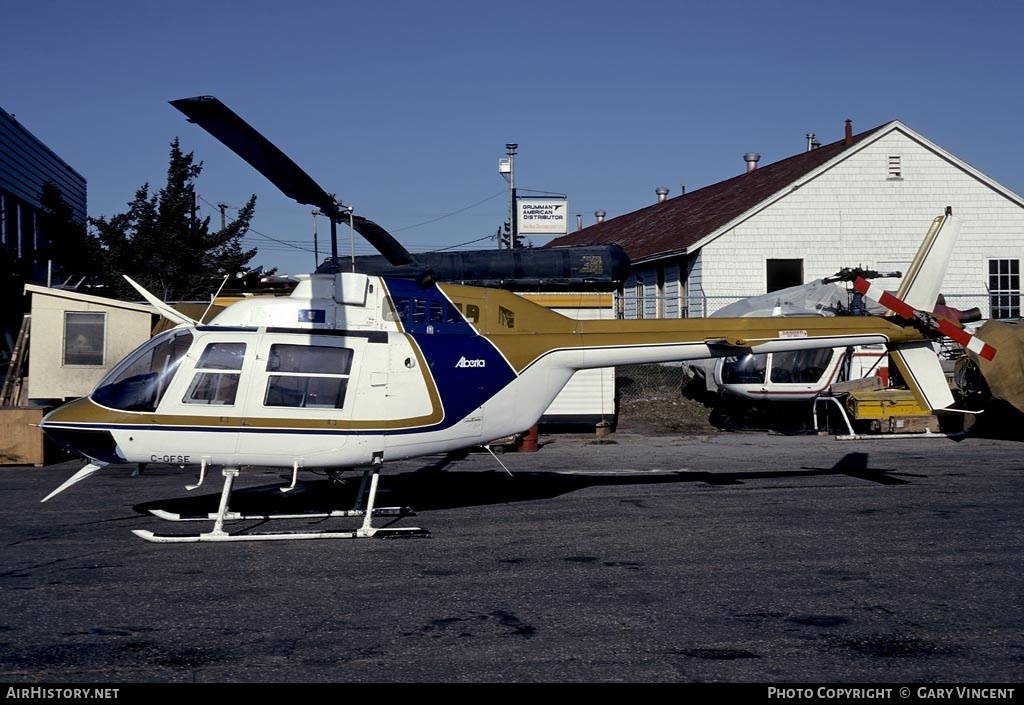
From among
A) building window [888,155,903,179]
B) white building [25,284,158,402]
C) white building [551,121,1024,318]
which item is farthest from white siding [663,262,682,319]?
white building [25,284,158,402]

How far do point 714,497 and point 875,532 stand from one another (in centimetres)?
258

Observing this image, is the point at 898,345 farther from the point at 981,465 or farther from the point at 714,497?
the point at 981,465

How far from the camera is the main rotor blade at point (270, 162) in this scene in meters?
7.76

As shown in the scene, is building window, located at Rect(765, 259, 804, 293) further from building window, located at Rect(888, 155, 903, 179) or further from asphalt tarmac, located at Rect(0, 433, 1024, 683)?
asphalt tarmac, located at Rect(0, 433, 1024, 683)

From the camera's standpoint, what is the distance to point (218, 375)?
1014cm

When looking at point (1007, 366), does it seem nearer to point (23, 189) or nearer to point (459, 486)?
point (459, 486)

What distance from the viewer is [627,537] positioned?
32.4 feet

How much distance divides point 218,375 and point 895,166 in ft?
78.2

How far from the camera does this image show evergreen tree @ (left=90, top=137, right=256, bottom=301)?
23.6m

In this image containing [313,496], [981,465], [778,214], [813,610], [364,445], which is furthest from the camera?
[778,214]

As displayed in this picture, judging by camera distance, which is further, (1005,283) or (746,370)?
(1005,283)

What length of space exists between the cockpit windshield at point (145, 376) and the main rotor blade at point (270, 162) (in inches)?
82.7

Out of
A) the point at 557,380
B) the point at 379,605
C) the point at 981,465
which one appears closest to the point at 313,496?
the point at 557,380

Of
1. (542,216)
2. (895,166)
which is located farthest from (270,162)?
(542,216)
